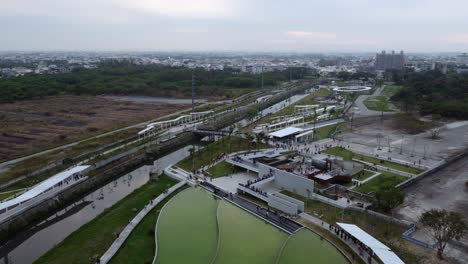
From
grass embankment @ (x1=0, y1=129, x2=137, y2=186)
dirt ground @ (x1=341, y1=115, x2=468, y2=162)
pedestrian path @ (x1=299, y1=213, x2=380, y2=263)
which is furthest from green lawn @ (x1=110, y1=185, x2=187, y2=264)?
dirt ground @ (x1=341, y1=115, x2=468, y2=162)

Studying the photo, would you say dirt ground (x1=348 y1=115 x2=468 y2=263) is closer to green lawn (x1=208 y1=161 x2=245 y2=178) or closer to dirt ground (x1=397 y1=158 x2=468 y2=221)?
dirt ground (x1=397 y1=158 x2=468 y2=221)

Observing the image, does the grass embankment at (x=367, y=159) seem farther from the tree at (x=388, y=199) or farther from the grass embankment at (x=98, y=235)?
the grass embankment at (x=98, y=235)

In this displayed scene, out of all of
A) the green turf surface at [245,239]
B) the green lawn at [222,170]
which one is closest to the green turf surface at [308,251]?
the green turf surface at [245,239]

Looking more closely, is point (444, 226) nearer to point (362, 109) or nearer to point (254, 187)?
point (254, 187)

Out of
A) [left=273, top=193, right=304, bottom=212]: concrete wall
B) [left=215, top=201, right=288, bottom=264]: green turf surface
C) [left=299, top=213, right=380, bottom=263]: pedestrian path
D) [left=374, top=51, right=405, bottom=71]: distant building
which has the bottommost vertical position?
[left=215, top=201, right=288, bottom=264]: green turf surface

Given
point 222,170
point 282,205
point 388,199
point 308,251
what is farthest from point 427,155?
point 308,251
